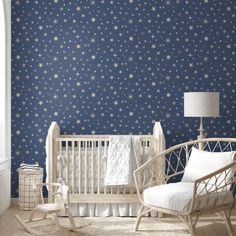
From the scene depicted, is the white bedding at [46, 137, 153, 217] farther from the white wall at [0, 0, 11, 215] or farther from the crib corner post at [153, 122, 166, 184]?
the white wall at [0, 0, 11, 215]

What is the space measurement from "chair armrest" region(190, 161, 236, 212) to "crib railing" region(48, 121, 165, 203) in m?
0.83

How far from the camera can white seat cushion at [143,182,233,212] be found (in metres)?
3.46

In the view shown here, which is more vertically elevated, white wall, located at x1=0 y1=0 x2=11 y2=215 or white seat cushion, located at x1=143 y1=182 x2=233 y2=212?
white wall, located at x1=0 y1=0 x2=11 y2=215

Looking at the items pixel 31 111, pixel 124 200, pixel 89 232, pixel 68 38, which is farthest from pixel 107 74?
pixel 89 232

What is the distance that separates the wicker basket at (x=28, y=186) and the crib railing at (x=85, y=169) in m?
0.31

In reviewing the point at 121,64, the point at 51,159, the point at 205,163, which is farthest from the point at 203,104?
the point at 51,159

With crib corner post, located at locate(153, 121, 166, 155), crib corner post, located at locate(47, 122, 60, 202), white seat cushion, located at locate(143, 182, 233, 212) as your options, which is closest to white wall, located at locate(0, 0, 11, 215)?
crib corner post, located at locate(47, 122, 60, 202)

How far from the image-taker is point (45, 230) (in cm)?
386

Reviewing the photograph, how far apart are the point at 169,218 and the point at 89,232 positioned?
89 centimetres

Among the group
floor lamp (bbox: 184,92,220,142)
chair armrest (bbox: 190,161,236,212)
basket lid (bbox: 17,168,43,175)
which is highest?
floor lamp (bbox: 184,92,220,142)

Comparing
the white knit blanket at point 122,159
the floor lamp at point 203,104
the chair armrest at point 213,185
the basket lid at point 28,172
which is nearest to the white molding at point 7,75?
the basket lid at point 28,172

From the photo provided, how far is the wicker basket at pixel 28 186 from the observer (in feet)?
15.1

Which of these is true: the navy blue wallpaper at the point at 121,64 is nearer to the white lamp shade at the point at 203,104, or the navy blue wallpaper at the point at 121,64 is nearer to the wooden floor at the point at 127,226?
the white lamp shade at the point at 203,104

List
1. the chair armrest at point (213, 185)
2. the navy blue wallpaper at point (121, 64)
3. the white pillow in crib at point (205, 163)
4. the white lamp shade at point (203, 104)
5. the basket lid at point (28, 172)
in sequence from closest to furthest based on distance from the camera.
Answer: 1. the chair armrest at point (213, 185)
2. the white pillow in crib at point (205, 163)
3. the white lamp shade at point (203, 104)
4. the basket lid at point (28, 172)
5. the navy blue wallpaper at point (121, 64)
